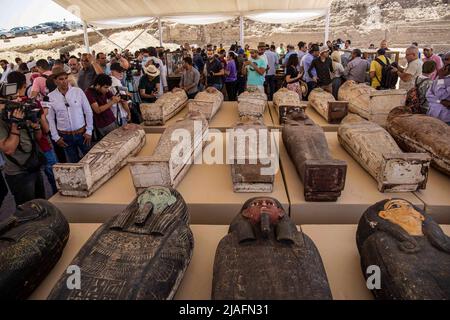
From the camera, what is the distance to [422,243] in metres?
1.89

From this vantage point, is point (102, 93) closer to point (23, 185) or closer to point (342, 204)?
point (23, 185)

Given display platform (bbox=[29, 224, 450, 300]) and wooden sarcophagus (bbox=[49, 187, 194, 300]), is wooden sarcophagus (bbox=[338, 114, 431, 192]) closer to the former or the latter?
display platform (bbox=[29, 224, 450, 300])

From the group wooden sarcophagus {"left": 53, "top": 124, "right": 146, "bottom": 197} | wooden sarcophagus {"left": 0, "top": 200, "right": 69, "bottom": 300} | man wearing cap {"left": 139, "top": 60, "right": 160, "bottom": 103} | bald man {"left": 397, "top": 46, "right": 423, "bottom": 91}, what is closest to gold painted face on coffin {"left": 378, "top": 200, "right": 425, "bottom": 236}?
wooden sarcophagus {"left": 0, "top": 200, "right": 69, "bottom": 300}

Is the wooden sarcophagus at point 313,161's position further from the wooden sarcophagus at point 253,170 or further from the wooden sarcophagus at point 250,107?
the wooden sarcophagus at point 250,107

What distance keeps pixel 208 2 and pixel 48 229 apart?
1063cm

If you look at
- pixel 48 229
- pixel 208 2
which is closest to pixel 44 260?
pixel 48 229

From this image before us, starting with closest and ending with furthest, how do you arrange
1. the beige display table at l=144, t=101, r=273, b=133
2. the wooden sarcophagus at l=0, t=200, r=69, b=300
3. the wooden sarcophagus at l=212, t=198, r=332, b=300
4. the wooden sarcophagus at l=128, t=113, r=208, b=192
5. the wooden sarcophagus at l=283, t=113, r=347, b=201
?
the wooden sarcophagus at l=212, t=198, r=332, b=300 < the wooden sarcophagus at l=0, t=200, r=69, b=300 < the wooden sarcophagus at l=283, t=113, r=347, b=201 < the wooden sarcophagus at l=128, t=113, r=208, b=192 < the beige display table at l=144, t=101, r=273, b=133

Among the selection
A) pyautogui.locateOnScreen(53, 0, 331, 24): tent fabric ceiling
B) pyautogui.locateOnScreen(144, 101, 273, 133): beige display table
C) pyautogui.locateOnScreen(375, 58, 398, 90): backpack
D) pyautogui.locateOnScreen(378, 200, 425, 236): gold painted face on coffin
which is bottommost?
pyautogui.locateOnScreen(144, 101, 273, 133): beige display table

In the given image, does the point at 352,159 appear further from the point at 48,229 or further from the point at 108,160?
the point at 48,229

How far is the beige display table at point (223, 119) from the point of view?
495cm

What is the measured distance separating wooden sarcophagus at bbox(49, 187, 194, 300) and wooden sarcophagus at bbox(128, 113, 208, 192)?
0.49 m

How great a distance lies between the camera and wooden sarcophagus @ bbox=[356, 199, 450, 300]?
1.62 m

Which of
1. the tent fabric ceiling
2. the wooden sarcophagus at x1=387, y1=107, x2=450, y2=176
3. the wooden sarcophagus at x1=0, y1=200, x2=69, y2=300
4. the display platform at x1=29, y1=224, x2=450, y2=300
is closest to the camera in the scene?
the wooden sarcophagus at x1=0, y1=200, x2=69, y2=300

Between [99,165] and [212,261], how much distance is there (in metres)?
1.63
